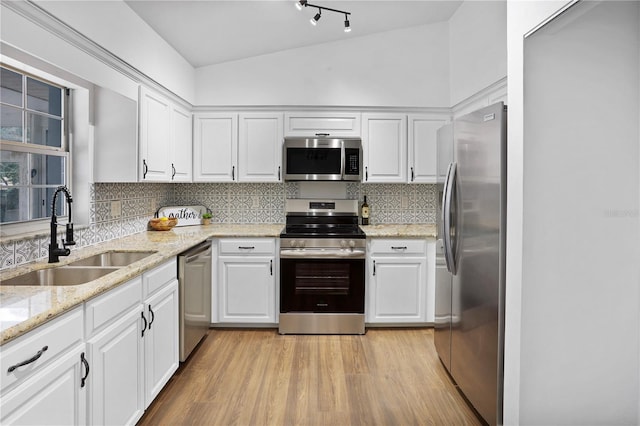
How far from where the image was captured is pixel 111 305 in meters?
1.80

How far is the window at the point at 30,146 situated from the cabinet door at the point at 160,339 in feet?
2.89

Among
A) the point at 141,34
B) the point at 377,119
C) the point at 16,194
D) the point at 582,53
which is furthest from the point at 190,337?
the point at 582,53

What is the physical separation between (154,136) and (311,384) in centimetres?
215

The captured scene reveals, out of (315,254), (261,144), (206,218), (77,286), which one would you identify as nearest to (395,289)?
(315,254)

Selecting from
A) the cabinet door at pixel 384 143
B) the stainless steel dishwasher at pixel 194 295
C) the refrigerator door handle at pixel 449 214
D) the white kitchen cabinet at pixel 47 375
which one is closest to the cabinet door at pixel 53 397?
the white kitchen cabinet at pixel 47 375

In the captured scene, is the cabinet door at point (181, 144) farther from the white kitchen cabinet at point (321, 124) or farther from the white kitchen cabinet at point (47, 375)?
the white kitchen cabinet at point (47, 375)

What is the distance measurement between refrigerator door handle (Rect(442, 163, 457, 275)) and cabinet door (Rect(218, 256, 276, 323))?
5.53 ft

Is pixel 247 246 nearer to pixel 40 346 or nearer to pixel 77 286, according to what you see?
pixel 77 286

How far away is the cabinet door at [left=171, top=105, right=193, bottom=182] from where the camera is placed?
354 centimetres

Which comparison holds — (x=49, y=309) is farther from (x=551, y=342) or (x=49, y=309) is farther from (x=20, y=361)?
(x=551, y=342)

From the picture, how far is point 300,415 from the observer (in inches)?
91.7

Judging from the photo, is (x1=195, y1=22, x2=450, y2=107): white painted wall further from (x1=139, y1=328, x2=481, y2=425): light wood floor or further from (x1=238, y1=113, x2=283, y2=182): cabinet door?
(x1=139, y1=328, x2=481, y2=425): light wood floor

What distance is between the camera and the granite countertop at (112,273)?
4.30ft

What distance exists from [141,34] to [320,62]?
68.4 inches
